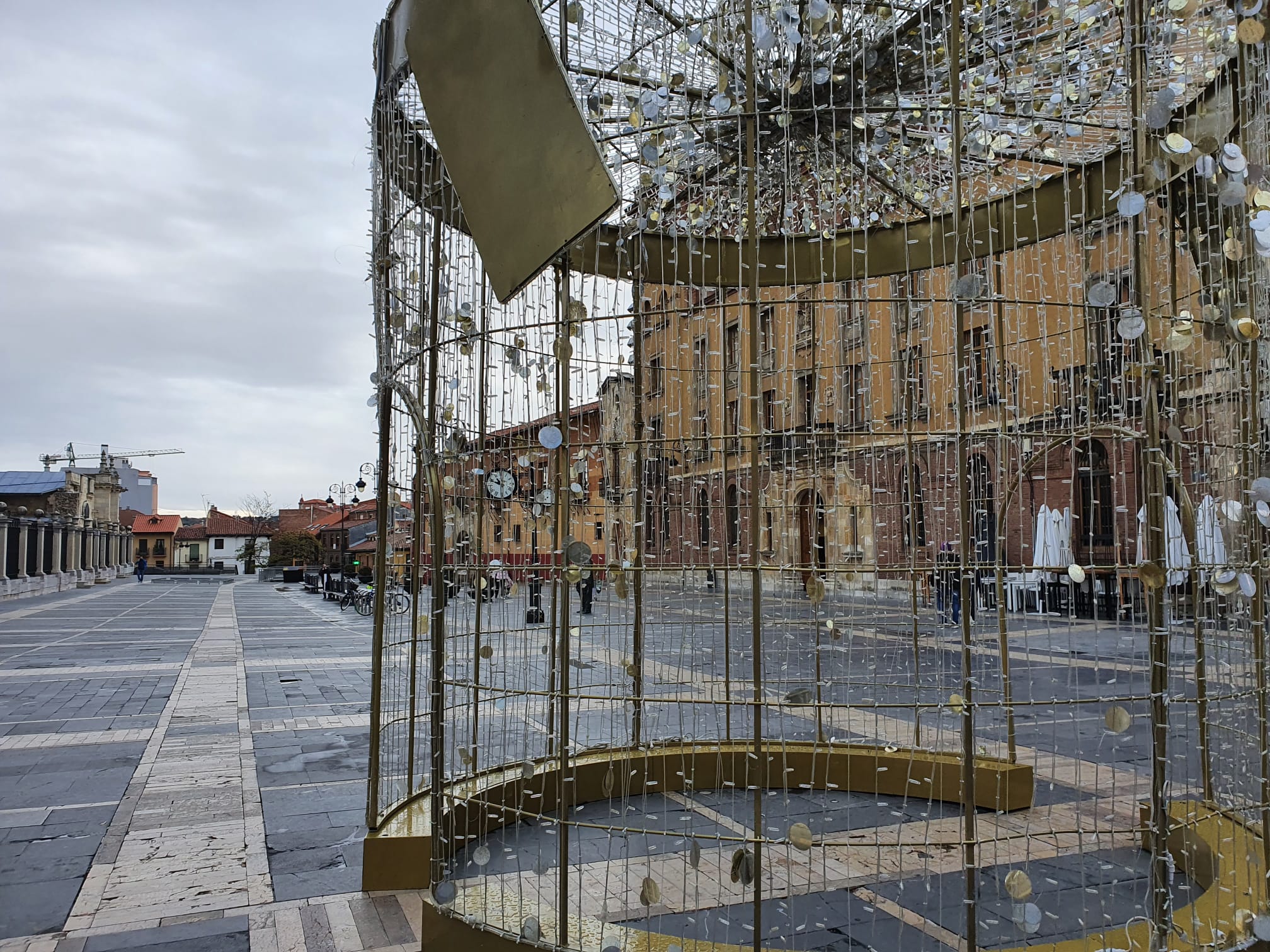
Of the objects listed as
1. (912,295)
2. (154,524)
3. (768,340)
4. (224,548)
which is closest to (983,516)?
(768,340)

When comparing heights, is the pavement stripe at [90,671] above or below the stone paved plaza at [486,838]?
below

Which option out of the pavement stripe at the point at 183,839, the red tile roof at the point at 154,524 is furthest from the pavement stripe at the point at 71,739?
the red tile roof at the point at 154,524

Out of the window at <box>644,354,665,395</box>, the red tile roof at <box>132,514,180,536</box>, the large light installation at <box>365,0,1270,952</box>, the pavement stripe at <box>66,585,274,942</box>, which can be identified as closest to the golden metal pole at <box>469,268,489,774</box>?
the large light installation at <box>365,0,1270,952</box>

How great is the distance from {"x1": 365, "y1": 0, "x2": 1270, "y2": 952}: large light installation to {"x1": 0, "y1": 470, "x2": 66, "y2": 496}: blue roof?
4648 cm

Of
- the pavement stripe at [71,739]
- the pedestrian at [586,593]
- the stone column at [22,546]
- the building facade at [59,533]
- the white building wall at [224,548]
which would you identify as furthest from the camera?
the white building wall at [224,548]

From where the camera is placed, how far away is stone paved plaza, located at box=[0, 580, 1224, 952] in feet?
10.8

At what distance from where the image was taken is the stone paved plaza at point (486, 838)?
10.8 ft

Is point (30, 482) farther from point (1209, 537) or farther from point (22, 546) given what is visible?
point (1209, 537)

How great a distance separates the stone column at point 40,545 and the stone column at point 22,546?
53.6 inches

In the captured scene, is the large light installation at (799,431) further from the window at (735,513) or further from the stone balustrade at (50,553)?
the stone balustrade at (50,553)

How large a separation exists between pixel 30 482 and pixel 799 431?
176 ft

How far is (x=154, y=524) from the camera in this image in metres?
74.6

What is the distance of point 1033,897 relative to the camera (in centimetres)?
351

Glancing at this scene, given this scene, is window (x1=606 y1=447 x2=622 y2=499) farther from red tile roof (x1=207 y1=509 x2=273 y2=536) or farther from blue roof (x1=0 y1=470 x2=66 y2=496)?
red tile roof (x1=207 y1=509 x2=273 y2=536)
